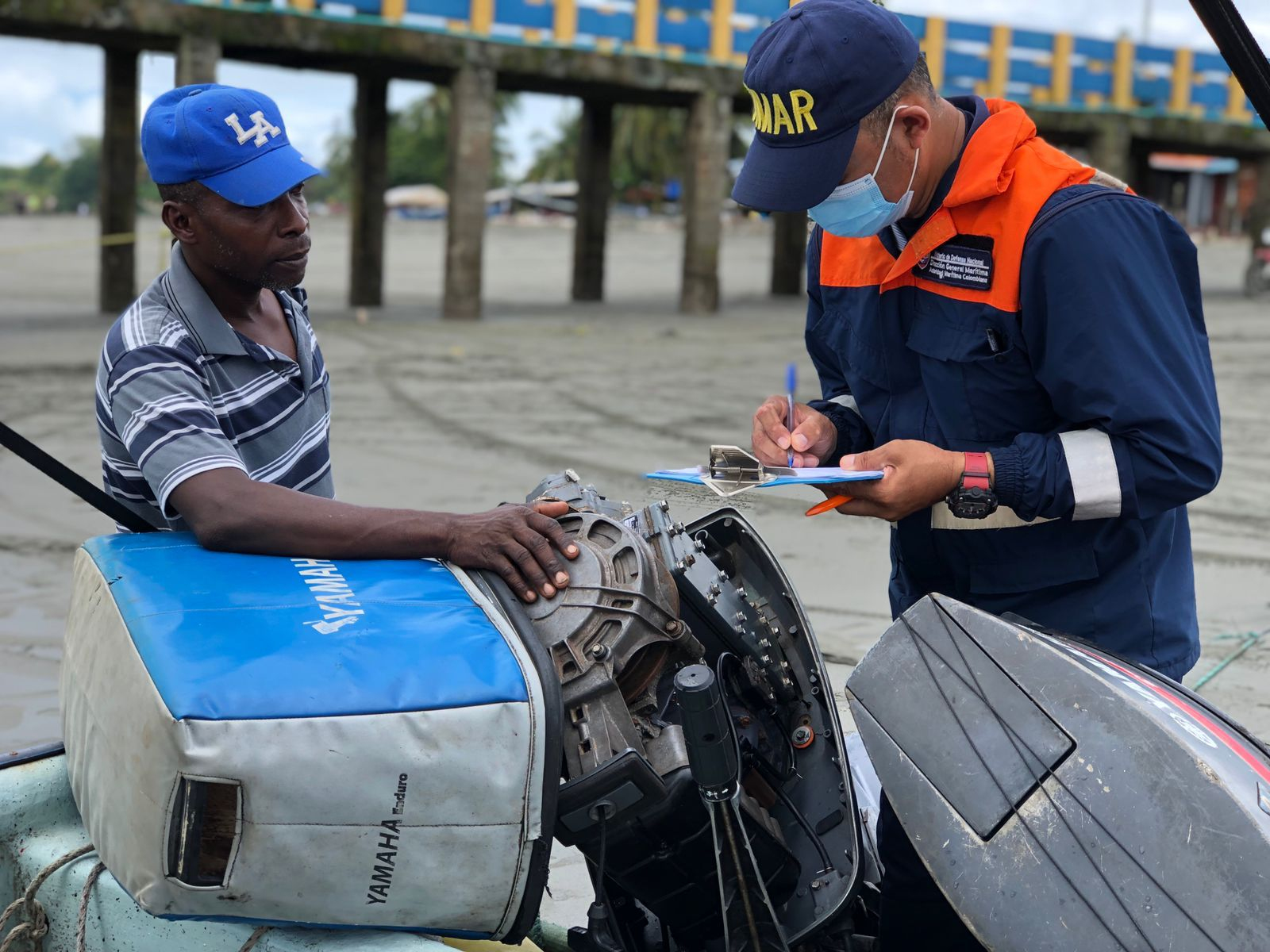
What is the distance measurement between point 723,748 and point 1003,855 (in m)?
0.38

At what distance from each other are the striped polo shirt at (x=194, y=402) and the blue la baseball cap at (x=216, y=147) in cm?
17

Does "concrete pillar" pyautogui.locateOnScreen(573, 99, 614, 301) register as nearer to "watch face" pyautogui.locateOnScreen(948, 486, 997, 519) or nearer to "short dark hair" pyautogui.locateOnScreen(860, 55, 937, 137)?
"short dark hair" pyautogui.locateOnScreen(860, 55, 937, 137)

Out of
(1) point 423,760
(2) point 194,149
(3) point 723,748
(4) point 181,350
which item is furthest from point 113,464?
(3) point 723,748

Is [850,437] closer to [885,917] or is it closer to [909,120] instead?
[909,120]

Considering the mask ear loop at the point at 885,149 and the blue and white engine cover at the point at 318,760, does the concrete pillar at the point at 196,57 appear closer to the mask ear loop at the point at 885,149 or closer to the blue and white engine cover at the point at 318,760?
the mask ear loop at the point at 885,149

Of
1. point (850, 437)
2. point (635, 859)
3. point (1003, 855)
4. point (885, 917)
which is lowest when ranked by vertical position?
point (885, 917)

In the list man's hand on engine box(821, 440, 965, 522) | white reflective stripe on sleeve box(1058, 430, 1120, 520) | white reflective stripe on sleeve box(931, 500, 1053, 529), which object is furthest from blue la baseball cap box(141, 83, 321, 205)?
white reflective stripe on sleeve box(1058, 430, 1120, 520)

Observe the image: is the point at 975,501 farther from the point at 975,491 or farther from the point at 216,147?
the point at 216,147

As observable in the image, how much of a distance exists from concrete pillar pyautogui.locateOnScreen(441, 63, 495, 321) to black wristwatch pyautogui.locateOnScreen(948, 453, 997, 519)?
1451cm

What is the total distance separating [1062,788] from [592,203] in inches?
749

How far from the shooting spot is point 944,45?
19.2 metres

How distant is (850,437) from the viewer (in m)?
2.49

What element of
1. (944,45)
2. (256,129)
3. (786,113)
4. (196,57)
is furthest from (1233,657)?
(944,45)

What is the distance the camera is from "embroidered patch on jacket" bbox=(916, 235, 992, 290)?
→ 206 centimetres
